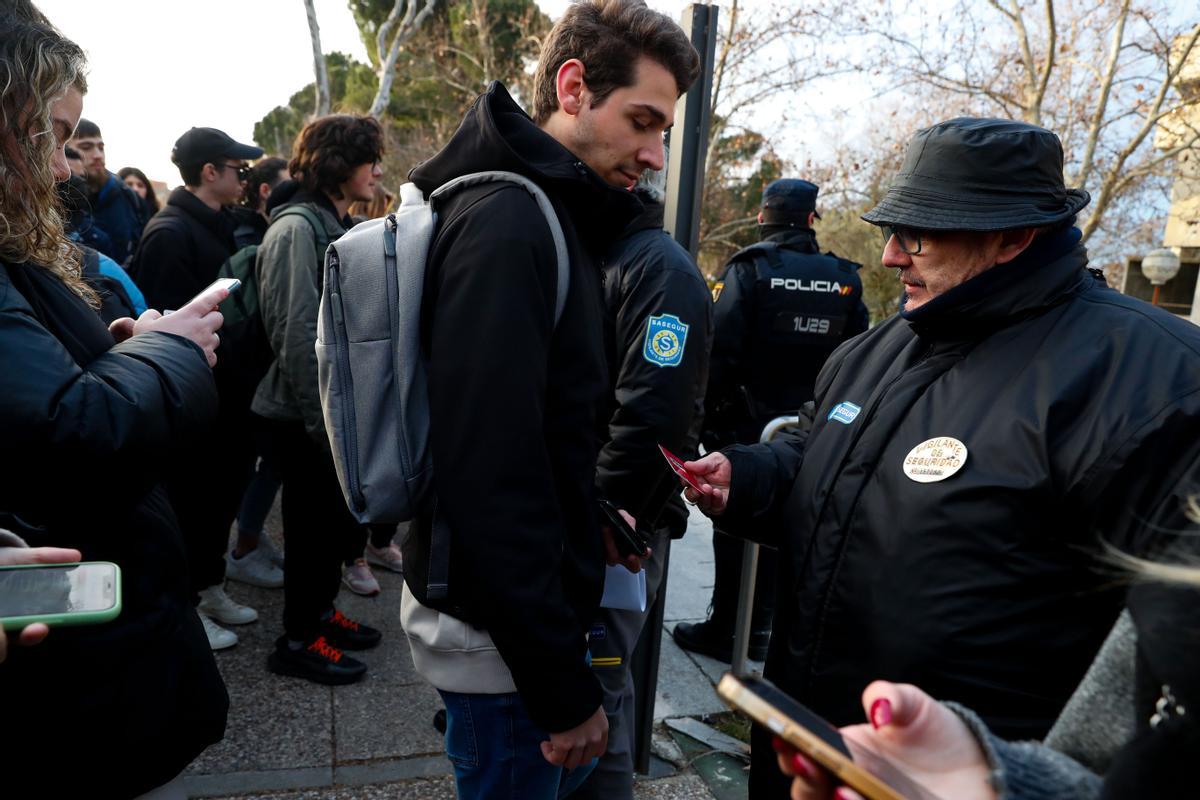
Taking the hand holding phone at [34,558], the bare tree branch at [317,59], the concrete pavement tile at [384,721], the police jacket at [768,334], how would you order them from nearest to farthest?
the hand holding phone at [34,558] → the concrete pavement tile at [384,721] → the police jacket at [768,334] → the bare tree branch at [317,59]

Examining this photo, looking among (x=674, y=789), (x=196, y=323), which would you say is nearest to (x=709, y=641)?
(x=674, y=789)

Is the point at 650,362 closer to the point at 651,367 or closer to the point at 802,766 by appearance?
the point at 651,367

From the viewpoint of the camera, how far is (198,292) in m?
4.23

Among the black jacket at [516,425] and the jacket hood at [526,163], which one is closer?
the black jacket at [516,425]

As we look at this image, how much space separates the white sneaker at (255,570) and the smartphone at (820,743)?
4088 mm

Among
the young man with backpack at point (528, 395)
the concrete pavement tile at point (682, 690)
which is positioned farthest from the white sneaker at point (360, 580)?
the young man with backpack at point (528, 395)

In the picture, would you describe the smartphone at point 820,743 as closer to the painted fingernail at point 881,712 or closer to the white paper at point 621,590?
the painted fingernail at point 881,712

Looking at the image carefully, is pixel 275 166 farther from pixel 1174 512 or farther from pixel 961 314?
pixel 1174 512

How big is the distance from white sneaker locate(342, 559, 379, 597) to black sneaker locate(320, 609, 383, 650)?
54 centimetres

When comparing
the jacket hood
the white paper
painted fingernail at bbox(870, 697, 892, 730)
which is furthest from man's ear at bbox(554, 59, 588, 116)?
painted fingernail at bbox(870, 697, 892, 730)

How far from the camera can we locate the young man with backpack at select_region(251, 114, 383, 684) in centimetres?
336

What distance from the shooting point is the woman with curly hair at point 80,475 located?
141 centimetres

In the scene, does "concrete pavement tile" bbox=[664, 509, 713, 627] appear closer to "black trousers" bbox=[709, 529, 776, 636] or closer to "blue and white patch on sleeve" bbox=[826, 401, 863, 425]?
"black trousers" bbox=[709, 529, 776, 636]

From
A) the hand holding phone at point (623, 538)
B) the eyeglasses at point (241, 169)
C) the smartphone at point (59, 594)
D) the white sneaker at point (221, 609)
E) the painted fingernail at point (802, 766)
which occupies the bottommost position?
the white sneaker at point (221, 609)
